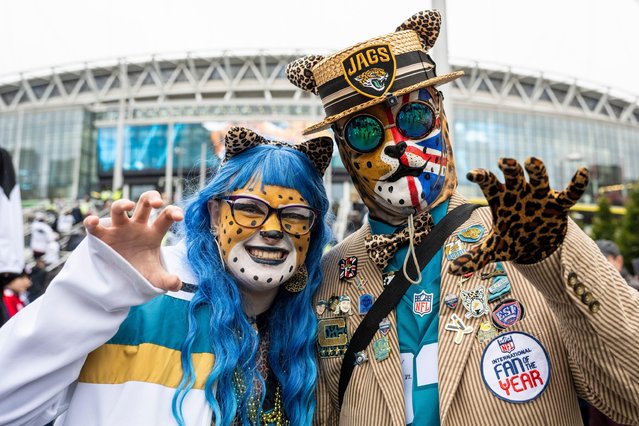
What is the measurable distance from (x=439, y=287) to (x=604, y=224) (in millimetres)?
29992

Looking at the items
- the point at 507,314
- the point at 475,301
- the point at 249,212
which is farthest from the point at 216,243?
the point at 507,314

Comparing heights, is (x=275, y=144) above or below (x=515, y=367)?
above

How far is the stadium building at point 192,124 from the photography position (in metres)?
52.1

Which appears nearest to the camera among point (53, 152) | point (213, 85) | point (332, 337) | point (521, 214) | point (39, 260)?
point (521, 214)

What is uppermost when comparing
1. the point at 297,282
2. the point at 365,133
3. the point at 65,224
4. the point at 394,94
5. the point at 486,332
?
the point at 65,224

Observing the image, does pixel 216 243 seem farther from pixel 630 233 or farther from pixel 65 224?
pixel 630 233

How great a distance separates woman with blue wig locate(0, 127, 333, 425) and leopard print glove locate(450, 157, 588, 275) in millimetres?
1006

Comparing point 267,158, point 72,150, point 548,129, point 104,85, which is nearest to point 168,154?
point 72,150

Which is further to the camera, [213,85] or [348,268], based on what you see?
[213,85]

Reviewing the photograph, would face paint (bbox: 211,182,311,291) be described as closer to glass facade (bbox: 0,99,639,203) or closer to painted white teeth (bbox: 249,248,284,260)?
painted white teeth (bbox: 249,248,284,260)

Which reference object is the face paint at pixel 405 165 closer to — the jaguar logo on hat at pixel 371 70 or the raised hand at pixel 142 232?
the jaguar logo on hat at pixel 371 70

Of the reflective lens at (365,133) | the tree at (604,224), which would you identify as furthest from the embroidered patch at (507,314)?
the tree at (604,224)

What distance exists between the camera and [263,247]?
238cm

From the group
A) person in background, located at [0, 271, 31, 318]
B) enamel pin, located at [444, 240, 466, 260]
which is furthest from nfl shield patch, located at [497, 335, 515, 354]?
person in background, located at [0, 271, 31, 318]
